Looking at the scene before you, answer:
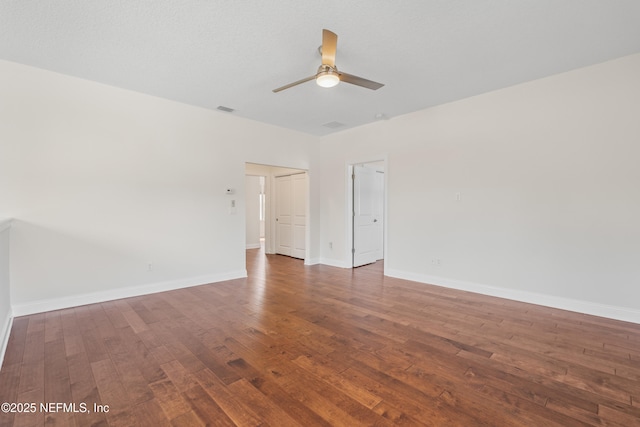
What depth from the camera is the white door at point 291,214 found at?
697cm

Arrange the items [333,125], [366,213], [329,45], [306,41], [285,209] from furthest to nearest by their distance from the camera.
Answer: [285,209] → [366,213] → [333,125] → [306,41] → [329,45]

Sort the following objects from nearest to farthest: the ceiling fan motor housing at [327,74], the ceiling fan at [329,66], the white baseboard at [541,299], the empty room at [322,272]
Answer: the empty room at [322,272], the ceiling fan at [329,66], the ceiling fan motor housing at [327,74], the white baseboard at [541,299]

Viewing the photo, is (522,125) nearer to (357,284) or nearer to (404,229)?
(404,229)

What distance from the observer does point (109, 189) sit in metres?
3.78

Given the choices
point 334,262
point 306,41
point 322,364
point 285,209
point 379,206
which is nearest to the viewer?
point 322,364

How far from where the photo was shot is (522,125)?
3742 mm

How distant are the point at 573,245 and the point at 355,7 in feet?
11.9

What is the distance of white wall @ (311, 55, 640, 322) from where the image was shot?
124 inches

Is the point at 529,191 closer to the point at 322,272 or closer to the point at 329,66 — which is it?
the point at 329,66

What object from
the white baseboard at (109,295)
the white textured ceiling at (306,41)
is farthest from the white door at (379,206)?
the white baseboard at (109,295)

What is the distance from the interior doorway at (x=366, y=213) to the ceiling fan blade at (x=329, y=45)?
3.15 meters

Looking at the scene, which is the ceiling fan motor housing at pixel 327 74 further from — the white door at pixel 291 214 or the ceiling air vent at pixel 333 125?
the white door at pixel 291 214

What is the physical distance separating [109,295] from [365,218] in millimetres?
4667

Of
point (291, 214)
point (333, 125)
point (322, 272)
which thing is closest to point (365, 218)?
point (322, 272)
